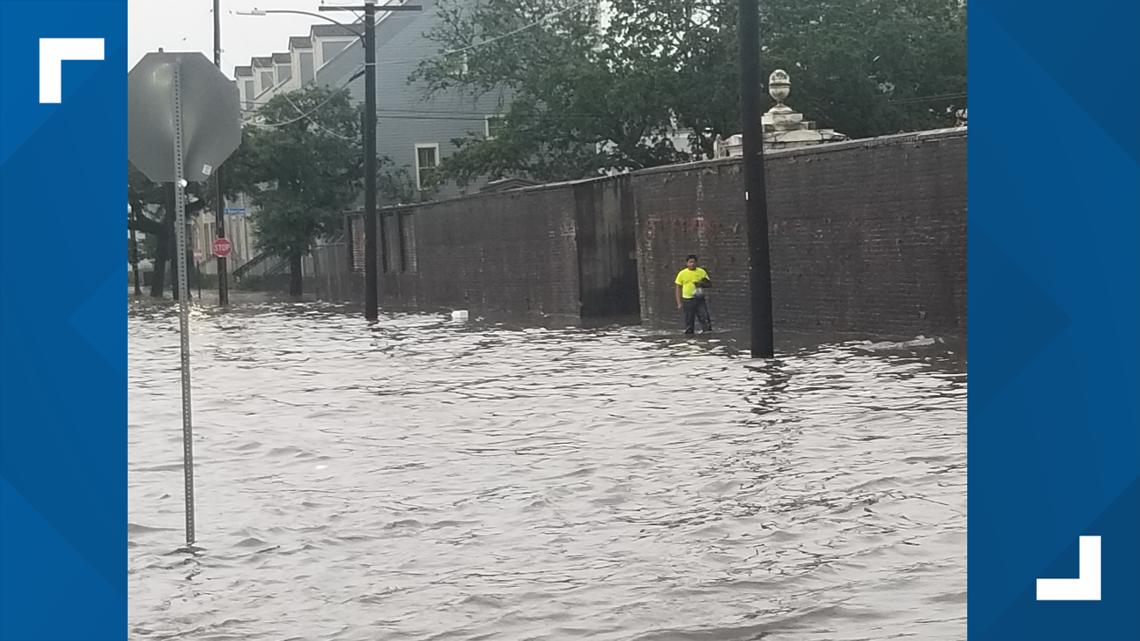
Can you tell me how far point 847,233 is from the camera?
2675 cm

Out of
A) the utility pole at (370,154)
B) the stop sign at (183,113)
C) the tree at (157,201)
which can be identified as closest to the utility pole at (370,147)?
the utility pole at (370,154)

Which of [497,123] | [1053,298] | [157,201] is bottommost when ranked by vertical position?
[1053,298]

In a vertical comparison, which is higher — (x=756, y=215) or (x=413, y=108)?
(x=413, y=108)

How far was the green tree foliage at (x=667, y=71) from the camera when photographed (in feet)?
159

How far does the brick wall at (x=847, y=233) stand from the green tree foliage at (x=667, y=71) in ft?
54.7

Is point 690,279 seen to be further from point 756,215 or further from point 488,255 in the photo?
point 488,255

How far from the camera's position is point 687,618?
766cm

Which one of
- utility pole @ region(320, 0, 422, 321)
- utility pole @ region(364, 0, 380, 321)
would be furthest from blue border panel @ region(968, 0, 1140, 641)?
utility pole @ region(364, 0, 380, 321)

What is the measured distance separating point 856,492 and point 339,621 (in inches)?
161
